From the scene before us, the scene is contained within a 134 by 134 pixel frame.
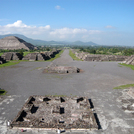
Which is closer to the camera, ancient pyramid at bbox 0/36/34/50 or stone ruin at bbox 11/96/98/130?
stone ruin at bbox 11/96/98/130

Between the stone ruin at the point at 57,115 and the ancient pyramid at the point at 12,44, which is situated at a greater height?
the ancient pyramid at the point at 12,44

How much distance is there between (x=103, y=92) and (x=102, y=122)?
4.88 metres

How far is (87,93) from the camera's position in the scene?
11938 mm

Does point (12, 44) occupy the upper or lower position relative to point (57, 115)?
upper

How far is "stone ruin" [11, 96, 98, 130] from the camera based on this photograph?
22.5 feet

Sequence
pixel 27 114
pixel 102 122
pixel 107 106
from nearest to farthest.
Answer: pixel 102 122, pixel 27 114, pixel 107 106

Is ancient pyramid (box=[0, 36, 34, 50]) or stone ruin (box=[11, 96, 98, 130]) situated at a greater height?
ancient pyramid (box=[0, 36, 34, 50])

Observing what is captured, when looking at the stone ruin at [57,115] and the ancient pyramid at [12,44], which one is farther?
the ancient pyramid at [12,44]

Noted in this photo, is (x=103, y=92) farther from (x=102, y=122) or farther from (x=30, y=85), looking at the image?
(x=30, y=85)

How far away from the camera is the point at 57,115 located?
8195 mm

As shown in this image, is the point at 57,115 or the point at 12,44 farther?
the point at 12,44

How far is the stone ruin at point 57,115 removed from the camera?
6.86 m

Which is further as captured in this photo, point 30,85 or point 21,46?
point 21,46

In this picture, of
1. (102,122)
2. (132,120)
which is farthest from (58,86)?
(132,120)
